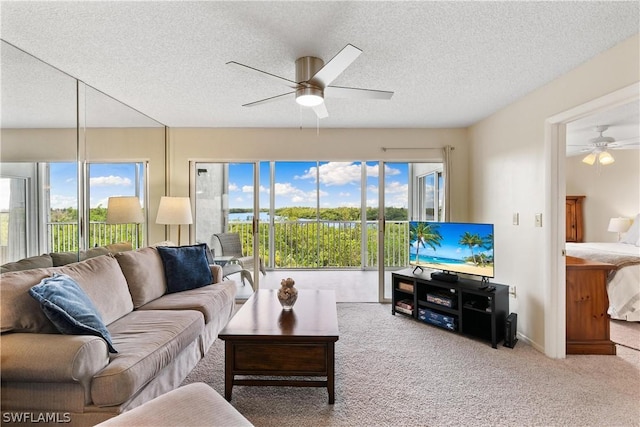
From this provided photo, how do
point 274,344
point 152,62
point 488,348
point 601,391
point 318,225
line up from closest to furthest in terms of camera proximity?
1. point 274,344
2. point 601,391
3. point 152,62
4. point 488,348
5. point 318,225

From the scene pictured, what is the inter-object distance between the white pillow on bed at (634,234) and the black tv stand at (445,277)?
3580 millimetres

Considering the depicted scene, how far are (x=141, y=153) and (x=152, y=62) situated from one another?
187 cm

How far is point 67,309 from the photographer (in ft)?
5.73

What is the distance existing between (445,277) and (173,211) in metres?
3.20

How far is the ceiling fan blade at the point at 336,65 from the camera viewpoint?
166cm

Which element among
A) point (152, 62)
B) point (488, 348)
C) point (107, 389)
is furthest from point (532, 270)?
point (152, 62)

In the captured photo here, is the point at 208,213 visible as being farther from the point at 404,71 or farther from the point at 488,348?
the point at 488,348

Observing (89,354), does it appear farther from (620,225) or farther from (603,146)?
(620,225)

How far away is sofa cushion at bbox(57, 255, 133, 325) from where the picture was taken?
221 centimetres

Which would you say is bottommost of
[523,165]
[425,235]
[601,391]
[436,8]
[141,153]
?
[601,391]

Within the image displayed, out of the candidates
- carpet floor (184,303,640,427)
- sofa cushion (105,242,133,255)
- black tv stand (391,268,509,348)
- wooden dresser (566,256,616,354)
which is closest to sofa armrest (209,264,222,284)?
carpet floor (184,303,640,427)

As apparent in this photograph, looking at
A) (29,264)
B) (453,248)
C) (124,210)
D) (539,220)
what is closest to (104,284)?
(29,264)

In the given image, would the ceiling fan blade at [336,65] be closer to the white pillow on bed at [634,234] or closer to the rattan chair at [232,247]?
the rattan chair at [232,247]

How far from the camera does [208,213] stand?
4371 millimetres
